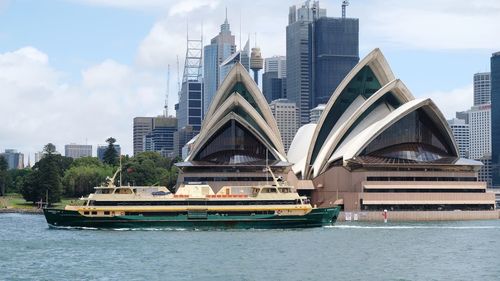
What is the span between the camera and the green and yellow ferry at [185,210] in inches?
3179

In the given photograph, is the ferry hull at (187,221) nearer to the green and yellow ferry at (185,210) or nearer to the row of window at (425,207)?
the green and yellow ferry at (185,210)

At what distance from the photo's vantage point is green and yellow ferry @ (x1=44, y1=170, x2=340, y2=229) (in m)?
80.8

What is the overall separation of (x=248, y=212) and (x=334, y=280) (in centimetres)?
3356

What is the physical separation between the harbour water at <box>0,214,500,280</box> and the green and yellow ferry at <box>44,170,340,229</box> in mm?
1249

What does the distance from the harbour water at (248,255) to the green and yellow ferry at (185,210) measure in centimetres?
125

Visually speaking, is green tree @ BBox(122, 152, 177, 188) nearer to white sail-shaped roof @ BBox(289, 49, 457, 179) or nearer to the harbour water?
white sail-shaped roof @ BBox(289, 49, 457, 179)

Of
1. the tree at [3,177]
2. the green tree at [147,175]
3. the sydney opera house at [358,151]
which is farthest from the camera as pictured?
the tree at [3,177]

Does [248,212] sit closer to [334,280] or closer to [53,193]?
[334,280]

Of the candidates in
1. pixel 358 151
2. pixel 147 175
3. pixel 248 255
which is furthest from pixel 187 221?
pixel 147 175

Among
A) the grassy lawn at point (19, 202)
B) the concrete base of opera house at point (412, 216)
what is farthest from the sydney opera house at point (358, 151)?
the grassy lawn at point (19, 202)

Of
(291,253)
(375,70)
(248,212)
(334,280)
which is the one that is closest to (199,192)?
(248,212)

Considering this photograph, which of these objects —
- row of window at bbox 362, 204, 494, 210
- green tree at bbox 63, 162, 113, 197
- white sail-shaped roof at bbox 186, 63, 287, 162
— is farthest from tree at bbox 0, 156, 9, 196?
row of window at bbox 362, 204, 494, 210

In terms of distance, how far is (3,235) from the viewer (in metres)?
79.4

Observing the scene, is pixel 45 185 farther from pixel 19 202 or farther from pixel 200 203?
pixel 200 203
